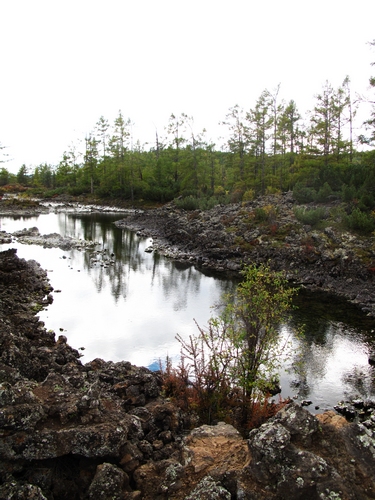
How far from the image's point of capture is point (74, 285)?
997 inches

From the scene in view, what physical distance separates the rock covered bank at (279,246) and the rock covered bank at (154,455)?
1556cm

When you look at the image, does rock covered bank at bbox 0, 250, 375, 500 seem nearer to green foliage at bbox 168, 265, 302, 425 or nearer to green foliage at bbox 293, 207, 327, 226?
green foliage at bbox 168, 265, 302, 425

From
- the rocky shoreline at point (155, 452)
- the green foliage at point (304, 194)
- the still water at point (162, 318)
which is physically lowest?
the still water at point (162, 318)

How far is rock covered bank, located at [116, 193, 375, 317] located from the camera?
2600 centimetres

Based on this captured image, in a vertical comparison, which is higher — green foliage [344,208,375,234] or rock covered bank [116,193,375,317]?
green foliage [344,208,375,234]

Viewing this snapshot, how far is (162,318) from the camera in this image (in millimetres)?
20469

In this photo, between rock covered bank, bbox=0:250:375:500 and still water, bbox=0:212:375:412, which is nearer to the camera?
rock covered bank, bbox=0:250:375:500

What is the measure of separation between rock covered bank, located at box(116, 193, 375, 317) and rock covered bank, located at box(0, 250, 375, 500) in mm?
15565

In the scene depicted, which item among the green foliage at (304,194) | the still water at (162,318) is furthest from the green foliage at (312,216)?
the still water at (162,318)

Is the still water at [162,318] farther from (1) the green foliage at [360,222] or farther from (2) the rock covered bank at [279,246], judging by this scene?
(1) the green foliage at [360,222]

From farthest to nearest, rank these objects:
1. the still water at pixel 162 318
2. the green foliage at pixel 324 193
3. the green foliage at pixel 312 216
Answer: the green foliage at pixel 324 193, the green foliage at pixel 312 216, the still water at pixel 162 318

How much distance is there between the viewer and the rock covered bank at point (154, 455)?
6543 millimetres

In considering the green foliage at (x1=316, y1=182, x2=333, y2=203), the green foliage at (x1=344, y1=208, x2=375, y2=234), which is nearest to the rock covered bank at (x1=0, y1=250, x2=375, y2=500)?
the green foliage at (x1=344, y1=208, x2=375, y2=234)

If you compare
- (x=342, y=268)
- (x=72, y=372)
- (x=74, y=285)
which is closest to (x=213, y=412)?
(x=72, y=372)
